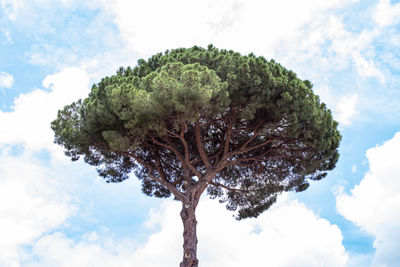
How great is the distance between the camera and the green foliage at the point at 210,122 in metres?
9.16

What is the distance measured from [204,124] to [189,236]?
10.9 feet

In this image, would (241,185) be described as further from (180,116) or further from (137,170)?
(180,116)

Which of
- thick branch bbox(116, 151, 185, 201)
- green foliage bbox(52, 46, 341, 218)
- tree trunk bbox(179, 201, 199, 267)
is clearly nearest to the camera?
green foliage bbox(52, 46, 341, 218)

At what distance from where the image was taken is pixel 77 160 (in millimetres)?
12695

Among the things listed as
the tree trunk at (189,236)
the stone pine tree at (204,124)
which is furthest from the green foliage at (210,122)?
the tree trunk at (189,236)

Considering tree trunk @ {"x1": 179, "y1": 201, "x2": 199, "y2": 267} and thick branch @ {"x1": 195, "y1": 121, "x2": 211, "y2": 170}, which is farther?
thick branch @ {"x1": 195, "y1": 121, "x2": 211, "y2": 170}

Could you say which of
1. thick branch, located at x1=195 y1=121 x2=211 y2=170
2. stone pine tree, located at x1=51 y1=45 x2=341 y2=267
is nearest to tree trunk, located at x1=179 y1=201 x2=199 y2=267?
stone pine tree, located at x1=51 y1=45 x2=341 y2=267

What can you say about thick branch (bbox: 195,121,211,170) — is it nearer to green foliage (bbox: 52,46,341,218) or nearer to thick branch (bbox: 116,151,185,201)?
green foliage (bbox: 52,46,341,218)

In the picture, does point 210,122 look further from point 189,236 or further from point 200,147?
point 189,236

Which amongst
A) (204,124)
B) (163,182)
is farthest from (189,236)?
(204,124)

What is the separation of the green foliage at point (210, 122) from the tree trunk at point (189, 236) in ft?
3.23

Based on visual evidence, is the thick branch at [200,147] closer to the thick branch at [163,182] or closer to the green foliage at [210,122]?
the green foliage at [210,122]

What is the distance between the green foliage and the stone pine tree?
28 millimetres

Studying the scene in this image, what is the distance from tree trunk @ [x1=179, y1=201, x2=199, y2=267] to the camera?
398 inches
